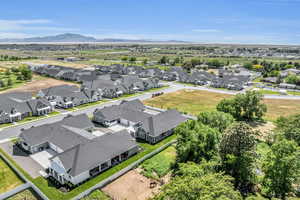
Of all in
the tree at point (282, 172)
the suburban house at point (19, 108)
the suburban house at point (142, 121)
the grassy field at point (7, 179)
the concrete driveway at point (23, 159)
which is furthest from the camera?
the suburban house at point (19, 108)

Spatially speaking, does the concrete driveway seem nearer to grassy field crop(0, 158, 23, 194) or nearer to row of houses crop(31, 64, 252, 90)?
grassy field crop(0, 158, 23, 194)

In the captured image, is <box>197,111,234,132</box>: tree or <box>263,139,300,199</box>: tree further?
<box>197,111,234,132</box>: tree

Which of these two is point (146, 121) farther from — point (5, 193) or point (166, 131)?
point (5, 193)

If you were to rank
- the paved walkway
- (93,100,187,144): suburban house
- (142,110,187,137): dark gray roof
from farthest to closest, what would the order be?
(93,100,187,144): suburban house → (142,110,187,137): dark gray roof → the paved walkway

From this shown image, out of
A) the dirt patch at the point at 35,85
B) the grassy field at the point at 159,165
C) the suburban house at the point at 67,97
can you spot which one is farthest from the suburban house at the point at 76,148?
the dirt patch at the point at 35,85

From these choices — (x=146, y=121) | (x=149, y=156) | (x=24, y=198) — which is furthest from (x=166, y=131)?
(x=24, y=198)

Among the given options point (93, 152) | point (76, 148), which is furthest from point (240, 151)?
point (76, 148)

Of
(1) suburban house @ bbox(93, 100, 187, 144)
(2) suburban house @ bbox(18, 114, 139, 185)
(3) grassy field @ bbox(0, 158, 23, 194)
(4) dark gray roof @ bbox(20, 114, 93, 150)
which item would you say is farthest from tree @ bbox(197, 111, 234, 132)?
(3) grassy field @ bbox(0, 158, 23, 194)

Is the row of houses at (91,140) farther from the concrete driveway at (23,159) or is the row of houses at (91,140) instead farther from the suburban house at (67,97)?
the suburban house at (67,97)
